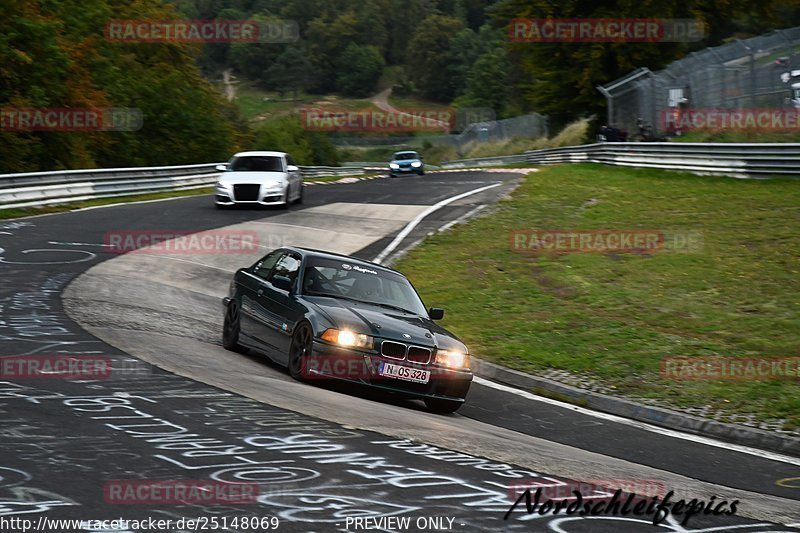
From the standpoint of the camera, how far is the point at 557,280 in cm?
1773

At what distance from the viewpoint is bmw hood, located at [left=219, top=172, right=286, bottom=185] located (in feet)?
87.7

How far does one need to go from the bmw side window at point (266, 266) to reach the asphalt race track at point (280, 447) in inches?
38.8

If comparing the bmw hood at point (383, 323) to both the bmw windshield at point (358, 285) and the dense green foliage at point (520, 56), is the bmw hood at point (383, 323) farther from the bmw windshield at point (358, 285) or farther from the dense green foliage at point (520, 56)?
the dense green foliage at point (520, 56)

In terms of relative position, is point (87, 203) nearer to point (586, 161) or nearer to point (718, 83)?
point (718, 83)

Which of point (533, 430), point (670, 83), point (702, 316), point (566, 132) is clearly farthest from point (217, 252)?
point (566, 132)

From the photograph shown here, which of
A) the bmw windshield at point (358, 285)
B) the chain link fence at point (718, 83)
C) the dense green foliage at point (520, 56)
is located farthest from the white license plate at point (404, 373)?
the dense green foliage at point (520, 56)

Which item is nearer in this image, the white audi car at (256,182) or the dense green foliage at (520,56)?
the white audi car at (256,182)

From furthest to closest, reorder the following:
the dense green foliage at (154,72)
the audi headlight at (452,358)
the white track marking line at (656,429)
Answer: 1. the dense green foliage at (154,72)
2. the audi headlight at (452,358)
3. the white track marking line at (656,429)

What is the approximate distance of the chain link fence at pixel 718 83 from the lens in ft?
94.5

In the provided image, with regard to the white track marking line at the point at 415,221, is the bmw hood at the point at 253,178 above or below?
above

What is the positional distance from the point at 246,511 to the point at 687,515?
269cm

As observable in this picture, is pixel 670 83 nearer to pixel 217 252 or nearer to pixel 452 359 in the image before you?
pixel 217 252

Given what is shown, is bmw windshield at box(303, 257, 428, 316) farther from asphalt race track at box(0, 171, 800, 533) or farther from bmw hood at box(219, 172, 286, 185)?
bmw hood at box(219, 172, 286, 185)

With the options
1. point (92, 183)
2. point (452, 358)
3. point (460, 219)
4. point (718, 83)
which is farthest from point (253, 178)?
point (452, 358)
